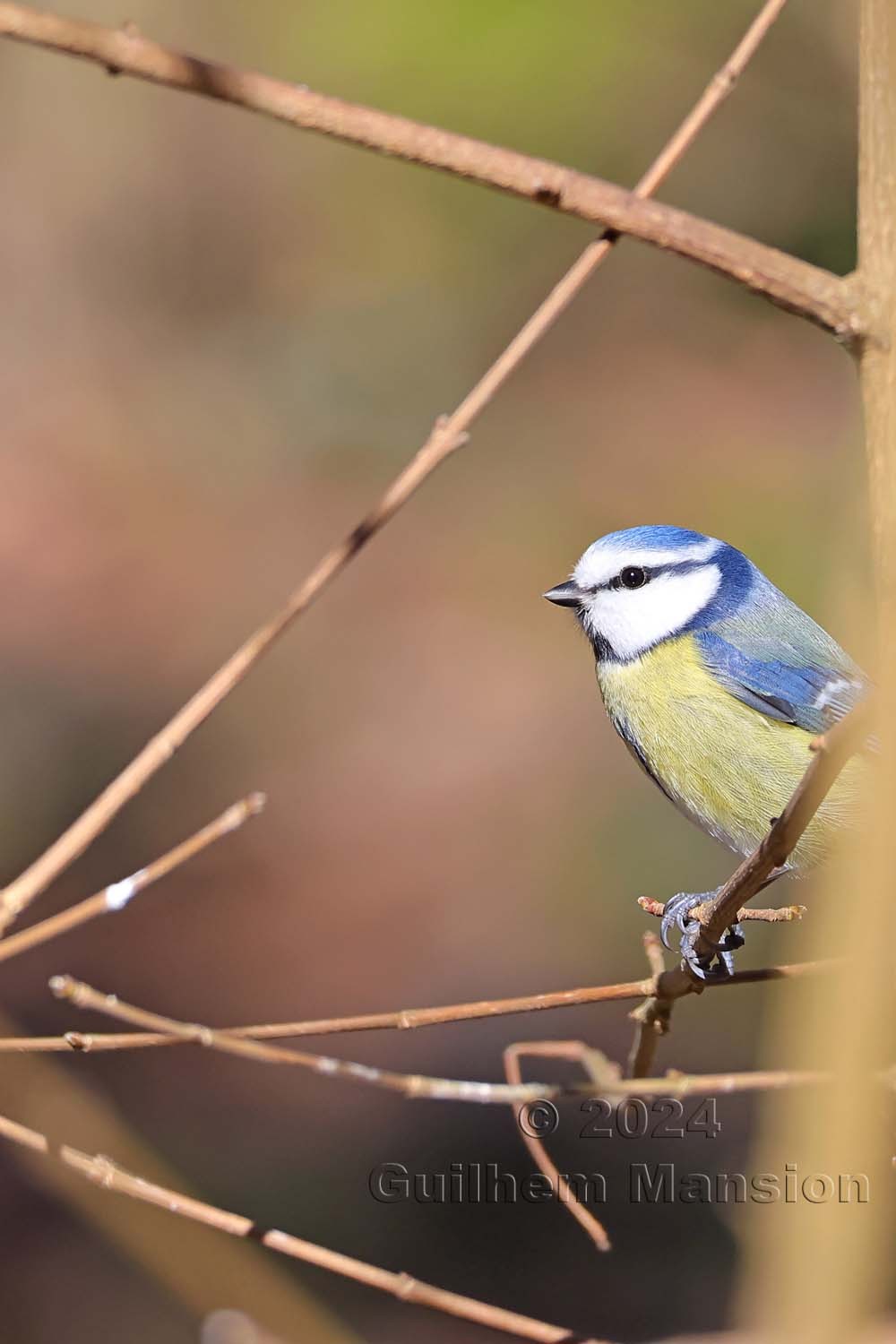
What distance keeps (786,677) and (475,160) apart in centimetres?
112

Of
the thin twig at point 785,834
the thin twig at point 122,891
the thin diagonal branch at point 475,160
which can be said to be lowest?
the thin twig at point 122,891

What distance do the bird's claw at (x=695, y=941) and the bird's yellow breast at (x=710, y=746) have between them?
0.42 ft

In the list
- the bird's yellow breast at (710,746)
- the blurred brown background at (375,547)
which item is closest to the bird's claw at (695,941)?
the bird's yellow breast at (710,746)

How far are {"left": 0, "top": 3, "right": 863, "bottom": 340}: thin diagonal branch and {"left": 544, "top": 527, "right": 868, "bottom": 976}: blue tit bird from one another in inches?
33.7

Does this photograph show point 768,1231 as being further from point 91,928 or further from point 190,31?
point 190,31

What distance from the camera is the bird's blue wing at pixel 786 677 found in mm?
1857

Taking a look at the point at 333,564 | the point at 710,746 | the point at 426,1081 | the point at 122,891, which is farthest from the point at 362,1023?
the point at 710,746

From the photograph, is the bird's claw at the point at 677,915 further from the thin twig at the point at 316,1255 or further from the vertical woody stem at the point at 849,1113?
the vertical woody stem at the point at 849,1113

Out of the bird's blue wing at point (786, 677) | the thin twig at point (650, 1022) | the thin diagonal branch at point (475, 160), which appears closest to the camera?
the thin diagonal branch at point (475, 160)

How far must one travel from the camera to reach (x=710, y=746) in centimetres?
184

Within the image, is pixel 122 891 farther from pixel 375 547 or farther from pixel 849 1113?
Answer: pixel 375 547

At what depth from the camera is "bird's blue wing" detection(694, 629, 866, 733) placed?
73.1 inches

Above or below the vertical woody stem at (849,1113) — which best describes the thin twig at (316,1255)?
below

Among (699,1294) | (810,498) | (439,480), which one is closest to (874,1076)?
(699,1294)
